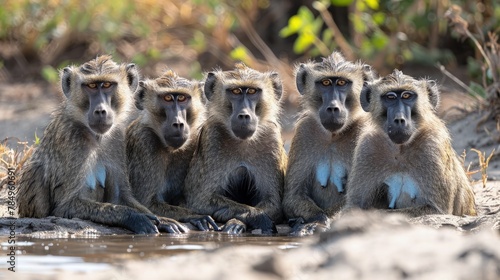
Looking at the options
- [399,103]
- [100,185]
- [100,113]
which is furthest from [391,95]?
[100,185]

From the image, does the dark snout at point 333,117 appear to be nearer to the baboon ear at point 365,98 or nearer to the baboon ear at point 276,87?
the baboon ear at point 365,98

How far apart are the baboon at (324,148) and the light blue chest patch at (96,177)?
146 centimetres

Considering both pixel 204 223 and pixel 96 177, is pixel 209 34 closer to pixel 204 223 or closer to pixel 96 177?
pixel 96 177

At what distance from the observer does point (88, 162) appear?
26.5 feet

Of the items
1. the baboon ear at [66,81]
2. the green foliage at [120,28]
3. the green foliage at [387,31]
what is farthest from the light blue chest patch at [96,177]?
the green foliage at [120,28]

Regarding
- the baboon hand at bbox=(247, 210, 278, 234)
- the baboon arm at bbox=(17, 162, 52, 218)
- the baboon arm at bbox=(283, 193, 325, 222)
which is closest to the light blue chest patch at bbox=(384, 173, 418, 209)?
the baboon arm at bbox=(283, 193, 325, 222)

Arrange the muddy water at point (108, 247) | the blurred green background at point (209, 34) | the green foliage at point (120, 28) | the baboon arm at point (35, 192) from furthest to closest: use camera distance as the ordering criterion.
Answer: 1. the green foliage at point (120, 28)
2. the blurred green background at point (209, 34)
3. the baboon arm at point (35, 192)
4. the muddy water at point (108, 247)

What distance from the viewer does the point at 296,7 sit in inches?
598

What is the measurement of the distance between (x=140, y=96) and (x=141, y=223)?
1395mm

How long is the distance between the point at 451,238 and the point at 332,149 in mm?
3552

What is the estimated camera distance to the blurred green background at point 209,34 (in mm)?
13633

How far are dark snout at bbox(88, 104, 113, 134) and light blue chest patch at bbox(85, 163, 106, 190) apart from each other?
353 mm

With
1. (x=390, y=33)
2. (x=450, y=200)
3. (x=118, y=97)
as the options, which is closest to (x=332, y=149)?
(x=450, y=200)

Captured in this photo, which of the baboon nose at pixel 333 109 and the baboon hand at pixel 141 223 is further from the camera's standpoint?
the baboon nose at pixel 333 109
